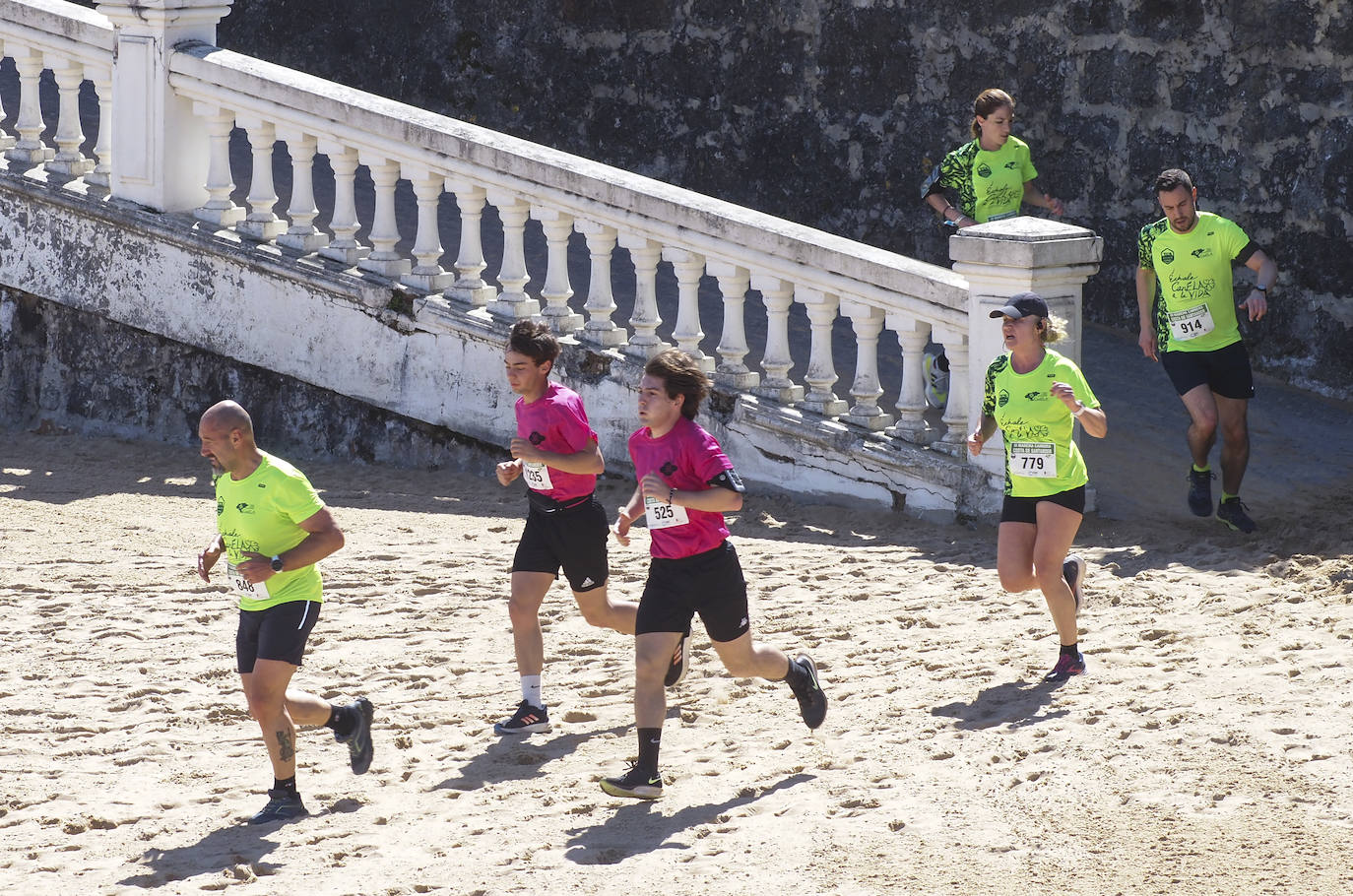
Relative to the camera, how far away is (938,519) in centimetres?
820

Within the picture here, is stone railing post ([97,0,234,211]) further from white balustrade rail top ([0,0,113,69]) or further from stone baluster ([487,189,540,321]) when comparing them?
stone baluster ([487,189,540,321])

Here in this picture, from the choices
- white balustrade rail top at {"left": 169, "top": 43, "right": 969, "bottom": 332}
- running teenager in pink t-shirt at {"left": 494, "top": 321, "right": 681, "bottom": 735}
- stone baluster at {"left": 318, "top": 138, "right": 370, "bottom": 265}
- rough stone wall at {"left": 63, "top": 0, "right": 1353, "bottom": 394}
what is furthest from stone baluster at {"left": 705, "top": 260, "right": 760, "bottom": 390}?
rough stone wall at {"left": 63, "top": 0, "right": 1353, "bottom": 394}

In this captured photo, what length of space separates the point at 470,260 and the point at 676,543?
147 inches

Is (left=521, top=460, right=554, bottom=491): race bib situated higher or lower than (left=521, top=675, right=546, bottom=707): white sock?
higher

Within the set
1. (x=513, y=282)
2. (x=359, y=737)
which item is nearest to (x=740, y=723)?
(x=359, y=737)

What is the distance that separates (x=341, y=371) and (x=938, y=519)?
3074mm

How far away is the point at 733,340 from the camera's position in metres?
8.63

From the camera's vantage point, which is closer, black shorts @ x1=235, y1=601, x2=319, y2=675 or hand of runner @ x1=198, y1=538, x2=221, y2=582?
black shorts @ x1=235, y1=601, x2=319, y2=675

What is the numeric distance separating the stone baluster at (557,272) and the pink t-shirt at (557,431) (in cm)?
265

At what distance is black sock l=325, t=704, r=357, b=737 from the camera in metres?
5.65

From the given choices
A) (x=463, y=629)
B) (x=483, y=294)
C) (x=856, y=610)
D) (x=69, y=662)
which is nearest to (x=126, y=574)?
(x=69, y=662)

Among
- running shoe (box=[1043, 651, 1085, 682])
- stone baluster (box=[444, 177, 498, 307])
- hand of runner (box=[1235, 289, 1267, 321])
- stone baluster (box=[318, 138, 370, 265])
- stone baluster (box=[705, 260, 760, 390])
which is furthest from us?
stone baluster (box=[318, 138, 370, 265])

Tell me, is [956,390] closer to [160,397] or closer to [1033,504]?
[1033,504]

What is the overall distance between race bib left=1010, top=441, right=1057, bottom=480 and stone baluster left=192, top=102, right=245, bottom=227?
15.5 feet
